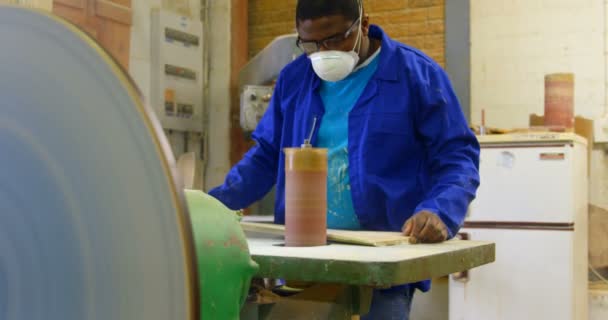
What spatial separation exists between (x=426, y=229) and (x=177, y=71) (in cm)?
354

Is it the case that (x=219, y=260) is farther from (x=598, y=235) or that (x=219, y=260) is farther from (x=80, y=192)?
(x=598, y=235)

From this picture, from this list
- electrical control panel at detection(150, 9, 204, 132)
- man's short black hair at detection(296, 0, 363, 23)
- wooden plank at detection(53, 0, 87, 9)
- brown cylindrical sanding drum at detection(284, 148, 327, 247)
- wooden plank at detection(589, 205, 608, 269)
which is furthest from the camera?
electrical control panel at detection(150, 9, 204, 132)

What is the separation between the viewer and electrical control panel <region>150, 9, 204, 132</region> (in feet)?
15.0

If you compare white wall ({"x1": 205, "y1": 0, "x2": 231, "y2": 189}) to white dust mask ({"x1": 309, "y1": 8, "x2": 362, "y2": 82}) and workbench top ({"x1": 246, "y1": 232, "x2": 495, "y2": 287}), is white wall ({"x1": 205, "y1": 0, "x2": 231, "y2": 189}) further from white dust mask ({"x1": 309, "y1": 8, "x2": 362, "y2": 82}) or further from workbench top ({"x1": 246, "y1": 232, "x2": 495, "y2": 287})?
workbench top ({"x1": 246, "y1": 232, "x2": 495, "y2": 287})

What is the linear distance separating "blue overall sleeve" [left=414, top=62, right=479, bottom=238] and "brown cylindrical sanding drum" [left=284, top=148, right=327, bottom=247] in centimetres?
40

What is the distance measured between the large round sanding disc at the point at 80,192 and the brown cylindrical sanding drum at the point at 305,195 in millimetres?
692

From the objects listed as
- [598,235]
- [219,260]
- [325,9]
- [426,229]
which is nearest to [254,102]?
[598,235]

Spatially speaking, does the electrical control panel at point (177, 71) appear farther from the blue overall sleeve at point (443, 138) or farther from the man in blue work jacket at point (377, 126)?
the blue overall sleeve at point (443, 138)

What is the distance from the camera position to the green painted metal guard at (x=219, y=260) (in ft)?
2.54

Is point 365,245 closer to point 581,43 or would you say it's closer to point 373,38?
point 373,38

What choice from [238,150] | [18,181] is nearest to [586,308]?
[238,150]

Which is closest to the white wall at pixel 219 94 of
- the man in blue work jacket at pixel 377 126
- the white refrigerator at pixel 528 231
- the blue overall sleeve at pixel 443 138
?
the white refrigerator at pixel 528 231

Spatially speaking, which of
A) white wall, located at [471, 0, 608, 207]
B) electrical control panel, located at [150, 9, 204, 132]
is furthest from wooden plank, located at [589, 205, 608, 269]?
electrical control panel, located at [150, 9, 204, 132]

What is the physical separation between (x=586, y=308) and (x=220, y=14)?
3128 millimetres
